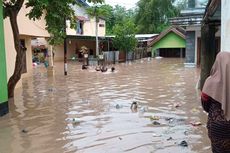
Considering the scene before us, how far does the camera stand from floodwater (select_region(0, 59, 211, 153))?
648cm

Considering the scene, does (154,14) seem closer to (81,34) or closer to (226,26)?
(81,34)

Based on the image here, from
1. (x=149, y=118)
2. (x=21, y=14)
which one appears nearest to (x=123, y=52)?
(x=21, y=14)

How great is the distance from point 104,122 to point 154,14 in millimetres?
41939

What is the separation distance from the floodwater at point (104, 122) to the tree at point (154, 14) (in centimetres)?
3613

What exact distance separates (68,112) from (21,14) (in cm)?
905

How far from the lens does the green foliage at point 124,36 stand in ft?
107

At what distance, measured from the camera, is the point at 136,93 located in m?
13.1

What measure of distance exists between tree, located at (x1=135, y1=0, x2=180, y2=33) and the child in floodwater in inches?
1779

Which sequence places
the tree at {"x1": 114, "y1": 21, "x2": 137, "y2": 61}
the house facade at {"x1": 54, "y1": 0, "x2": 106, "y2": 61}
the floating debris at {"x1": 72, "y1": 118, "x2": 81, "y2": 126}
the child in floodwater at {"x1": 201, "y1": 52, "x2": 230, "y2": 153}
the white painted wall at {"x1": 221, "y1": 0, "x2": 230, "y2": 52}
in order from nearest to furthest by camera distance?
1. the child in floodwater at {"x1": 201, "y1": 52, "x2": 230, "y2": 153}
2. the white painted wall at {"x1": 221, "y1": 0, "x2": 230, "y2": 52}
3. the floating debris at {"x1": 72, "y1": 118, "x2": 81, "y2": 126}
4. the tree at {"x1": 114, "y1": 21, "x2": 137, "y2": 61}
5. the house facade at {"x1": 54, "y1": 0, "x2": 106, "y2": 61}

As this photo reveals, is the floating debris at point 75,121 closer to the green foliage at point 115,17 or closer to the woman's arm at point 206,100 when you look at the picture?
the woman's arm at point 206,100

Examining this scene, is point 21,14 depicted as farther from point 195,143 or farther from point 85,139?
point 195,143

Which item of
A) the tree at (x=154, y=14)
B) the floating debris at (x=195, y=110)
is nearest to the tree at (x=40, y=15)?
the floating debris at (x=195, y=110)

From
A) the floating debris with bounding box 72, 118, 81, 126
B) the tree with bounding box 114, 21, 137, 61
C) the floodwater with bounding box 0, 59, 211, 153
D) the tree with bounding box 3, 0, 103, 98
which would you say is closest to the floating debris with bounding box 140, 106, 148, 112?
the floodwater with bounding box 0, 59, 211, 153

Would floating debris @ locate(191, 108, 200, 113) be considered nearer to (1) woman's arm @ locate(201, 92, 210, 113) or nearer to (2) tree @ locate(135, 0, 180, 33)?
(1) woman's arm @ locate(201, 92, 210, 113)
